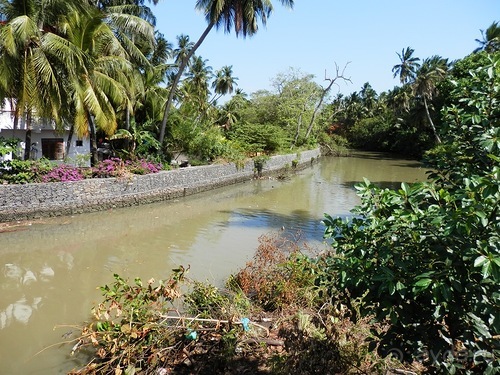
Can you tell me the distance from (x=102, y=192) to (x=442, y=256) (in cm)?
1371

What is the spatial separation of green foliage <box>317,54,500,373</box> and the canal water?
433 cm

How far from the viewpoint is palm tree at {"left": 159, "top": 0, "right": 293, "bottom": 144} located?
754 inches

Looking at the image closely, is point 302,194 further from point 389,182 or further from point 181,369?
point 181,369

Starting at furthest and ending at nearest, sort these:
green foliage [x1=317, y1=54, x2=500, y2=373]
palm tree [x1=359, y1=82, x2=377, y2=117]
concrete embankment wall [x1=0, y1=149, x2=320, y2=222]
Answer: palm tree [x1=359, y1=82, x2=377, y2=117] < concrete embankment wall [x1=0, y1=149, x2=320, y2=222] < green foliage [x1=317, y1=54, x2=500, y2=373]

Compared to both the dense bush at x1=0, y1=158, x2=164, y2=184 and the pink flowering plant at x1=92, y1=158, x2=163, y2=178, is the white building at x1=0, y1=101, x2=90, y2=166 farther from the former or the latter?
the dense bush at x1=0, y1=158, x2=164, y2=184

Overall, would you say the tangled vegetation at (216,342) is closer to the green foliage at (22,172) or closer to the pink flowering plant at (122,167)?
the green foliage at (22,172)

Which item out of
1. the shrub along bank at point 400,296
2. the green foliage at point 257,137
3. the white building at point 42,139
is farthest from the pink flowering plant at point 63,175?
the green foliage at point 257,137

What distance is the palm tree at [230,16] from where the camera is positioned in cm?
1914

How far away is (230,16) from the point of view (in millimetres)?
19734

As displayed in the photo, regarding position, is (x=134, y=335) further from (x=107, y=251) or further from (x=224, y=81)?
(x=224, y=81)

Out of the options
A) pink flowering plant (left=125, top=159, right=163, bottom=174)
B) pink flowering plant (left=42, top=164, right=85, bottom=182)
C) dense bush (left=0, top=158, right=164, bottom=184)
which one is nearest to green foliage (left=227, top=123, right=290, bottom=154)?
pink flowering plant (left=125, top=159, right=163, bottom=174)

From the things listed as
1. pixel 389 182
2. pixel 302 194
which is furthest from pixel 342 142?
pixel 302 194

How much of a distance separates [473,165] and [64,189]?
1286 centimetres

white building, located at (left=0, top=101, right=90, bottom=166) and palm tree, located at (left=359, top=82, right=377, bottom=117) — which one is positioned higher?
palm tree, located at (left=359, top=82, right=377, bottom=117)
